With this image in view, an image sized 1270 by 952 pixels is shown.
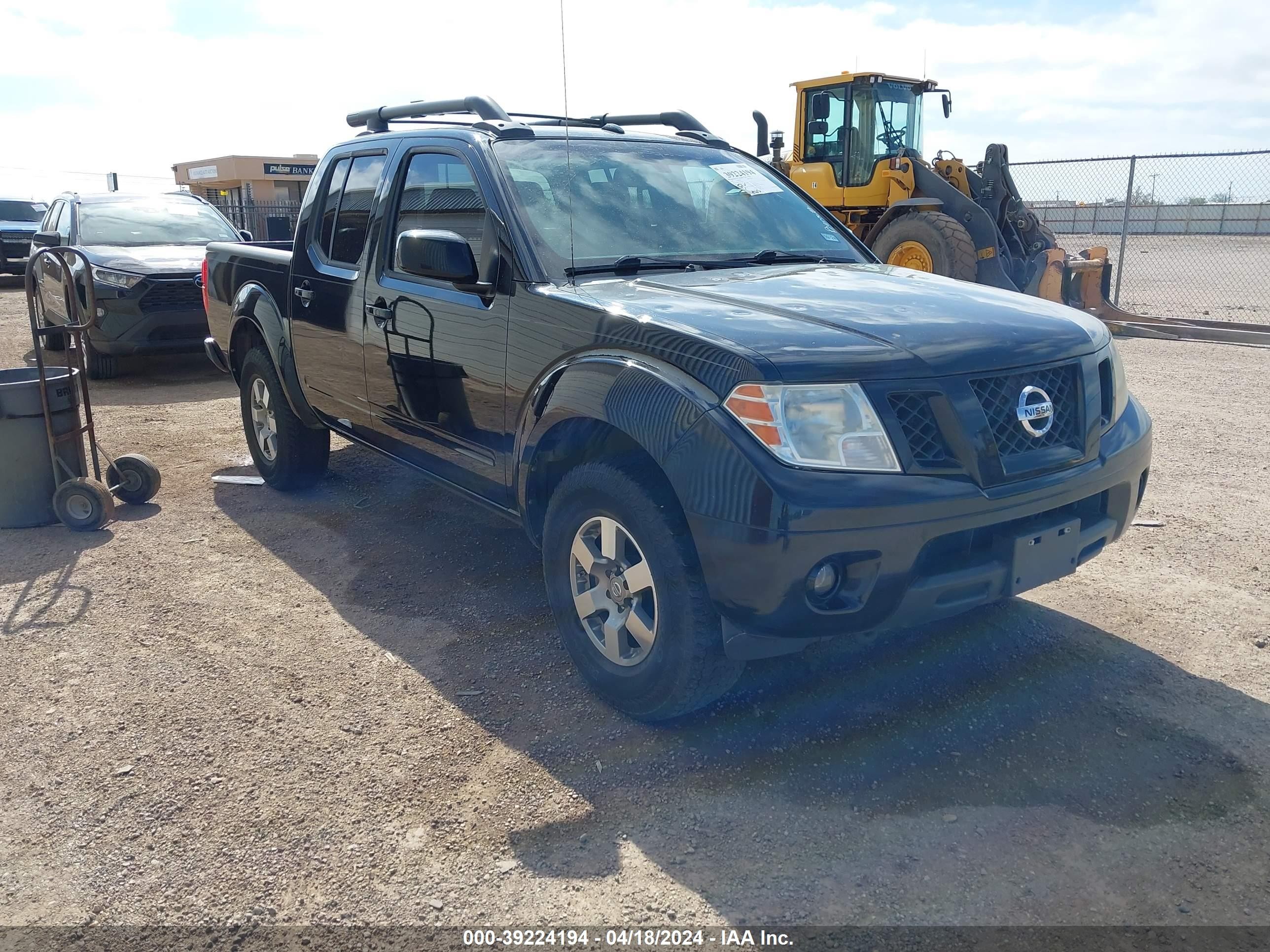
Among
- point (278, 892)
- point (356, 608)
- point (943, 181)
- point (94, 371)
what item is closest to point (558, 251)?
point (356, 608)

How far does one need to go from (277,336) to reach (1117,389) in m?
4.12

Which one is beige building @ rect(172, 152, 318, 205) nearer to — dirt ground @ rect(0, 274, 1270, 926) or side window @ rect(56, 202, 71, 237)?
side window @ rect(56, 202, 71, 237)

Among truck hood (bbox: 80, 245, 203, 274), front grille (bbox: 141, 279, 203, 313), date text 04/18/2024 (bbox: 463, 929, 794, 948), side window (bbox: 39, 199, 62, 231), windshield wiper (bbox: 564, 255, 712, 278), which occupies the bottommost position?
date text 04/18/2024 (bbox: 463, 929, 794, 948)

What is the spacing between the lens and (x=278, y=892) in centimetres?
261

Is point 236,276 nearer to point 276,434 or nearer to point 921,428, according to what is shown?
point 276,434

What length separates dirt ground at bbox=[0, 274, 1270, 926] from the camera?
259cm

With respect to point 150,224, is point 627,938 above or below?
below

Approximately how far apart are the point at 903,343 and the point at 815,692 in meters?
1.28

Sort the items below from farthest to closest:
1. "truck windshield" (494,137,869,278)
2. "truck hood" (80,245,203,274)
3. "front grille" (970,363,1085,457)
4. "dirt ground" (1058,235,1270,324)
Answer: "dirt ground" (1058,235,1270,324) < "truck hood" (80,245,203,274) < "truck windshield" (494,137,869,278) < "front grille" (970,363,1085,457)

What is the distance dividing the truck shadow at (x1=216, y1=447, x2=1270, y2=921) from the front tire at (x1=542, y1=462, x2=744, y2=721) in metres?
0.19

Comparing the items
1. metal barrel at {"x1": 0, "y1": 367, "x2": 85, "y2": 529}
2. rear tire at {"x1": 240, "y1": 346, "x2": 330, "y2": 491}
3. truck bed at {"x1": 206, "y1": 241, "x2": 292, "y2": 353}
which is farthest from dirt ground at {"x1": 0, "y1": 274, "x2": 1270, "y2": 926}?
truck bed at {"x1": 206, "y1": 241, "x2": 292, "y2": 353}

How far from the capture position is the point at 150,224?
1109 cm

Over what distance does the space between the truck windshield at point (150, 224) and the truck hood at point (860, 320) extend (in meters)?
8.69

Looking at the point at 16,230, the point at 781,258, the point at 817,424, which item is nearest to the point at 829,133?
the point at 781,258
